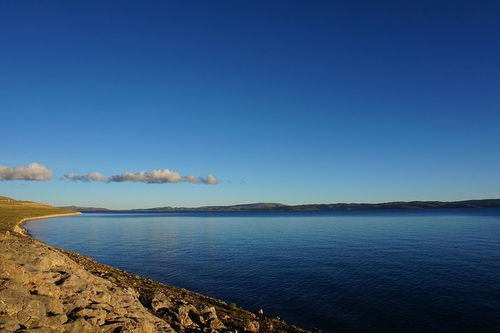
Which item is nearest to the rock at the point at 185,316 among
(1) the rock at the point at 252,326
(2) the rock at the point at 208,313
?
(2) the rock at the point at 208,313

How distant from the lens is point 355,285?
47.0 meters

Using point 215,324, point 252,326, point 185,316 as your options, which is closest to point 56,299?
point 185,316

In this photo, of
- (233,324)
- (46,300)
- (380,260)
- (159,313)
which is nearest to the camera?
(46,300)

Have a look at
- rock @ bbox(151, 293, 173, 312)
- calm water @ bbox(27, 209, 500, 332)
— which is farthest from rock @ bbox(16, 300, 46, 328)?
calm water @ bbox(27, 209, 500, 332)

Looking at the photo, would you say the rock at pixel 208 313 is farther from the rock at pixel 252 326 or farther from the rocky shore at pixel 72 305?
the rock at pixel 252 326

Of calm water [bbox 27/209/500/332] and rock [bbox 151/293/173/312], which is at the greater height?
rock [bbox 151/293/173/312]

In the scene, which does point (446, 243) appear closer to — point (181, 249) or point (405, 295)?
point (405, 295)

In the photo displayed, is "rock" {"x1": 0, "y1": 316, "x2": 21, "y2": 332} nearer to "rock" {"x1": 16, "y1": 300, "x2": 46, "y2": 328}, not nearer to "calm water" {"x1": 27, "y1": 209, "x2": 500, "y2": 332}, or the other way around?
"rock" {"x1": 16, "y1": 300, "x2": 46, "y2": 328}

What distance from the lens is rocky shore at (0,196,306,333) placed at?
16656mm

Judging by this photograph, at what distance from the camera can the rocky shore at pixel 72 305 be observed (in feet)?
54.6

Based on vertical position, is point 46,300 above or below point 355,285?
above

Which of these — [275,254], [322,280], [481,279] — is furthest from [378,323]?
[275,254]

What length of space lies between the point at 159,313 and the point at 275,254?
54117mm

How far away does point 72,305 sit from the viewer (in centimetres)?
1934
